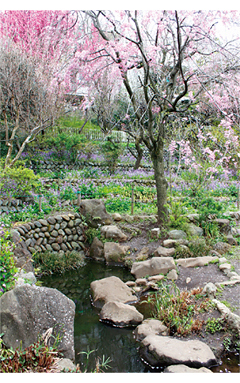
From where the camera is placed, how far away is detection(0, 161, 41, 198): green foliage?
638 centimetres

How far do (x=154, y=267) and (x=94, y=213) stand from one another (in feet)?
7.28

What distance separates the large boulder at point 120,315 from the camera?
153 inches

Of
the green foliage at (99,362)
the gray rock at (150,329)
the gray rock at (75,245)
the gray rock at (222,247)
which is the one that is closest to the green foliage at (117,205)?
the gray rock at (75,245)

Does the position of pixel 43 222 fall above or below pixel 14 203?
below

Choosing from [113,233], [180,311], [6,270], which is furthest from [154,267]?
[6,270]

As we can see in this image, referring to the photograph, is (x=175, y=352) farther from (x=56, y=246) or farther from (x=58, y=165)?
(x=58, y=165)

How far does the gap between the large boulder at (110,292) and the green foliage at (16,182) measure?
291 centimetres

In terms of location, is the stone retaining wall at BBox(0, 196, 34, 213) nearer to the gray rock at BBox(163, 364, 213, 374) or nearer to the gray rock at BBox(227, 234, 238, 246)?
the gray rock at BBox(227, 234, 238, 246)

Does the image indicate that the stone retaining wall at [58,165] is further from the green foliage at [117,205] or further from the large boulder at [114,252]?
the large boulder at [114,252]

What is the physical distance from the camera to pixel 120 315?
3953mm

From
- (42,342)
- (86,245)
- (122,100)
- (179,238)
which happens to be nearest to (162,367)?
(42,342)

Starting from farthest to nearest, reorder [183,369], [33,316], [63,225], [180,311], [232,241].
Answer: [63,225], [232,241], [180,311], [183,369], [33,316]

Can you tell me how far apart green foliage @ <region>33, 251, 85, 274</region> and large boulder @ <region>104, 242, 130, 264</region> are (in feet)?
1.85
